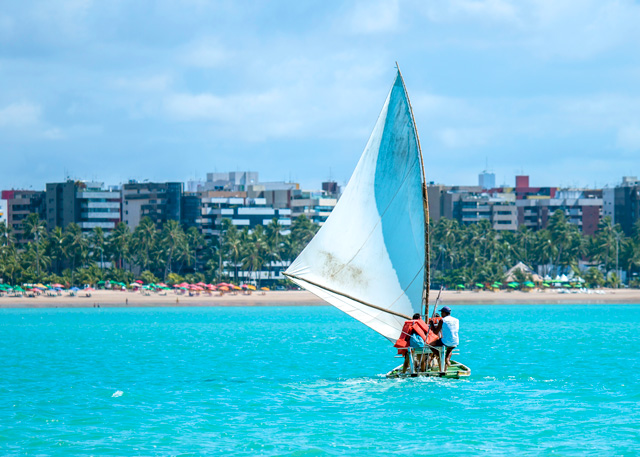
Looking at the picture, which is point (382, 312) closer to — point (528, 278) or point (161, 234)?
point (528, 278)

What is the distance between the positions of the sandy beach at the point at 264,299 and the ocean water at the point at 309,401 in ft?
269

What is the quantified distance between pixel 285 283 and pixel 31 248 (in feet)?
166

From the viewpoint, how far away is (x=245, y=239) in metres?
194

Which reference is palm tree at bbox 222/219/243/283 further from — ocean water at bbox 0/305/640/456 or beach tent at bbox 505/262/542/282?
ocean water at bbox 0/305/640/456

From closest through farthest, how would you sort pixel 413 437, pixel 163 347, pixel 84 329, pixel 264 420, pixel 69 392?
pixel 413 437
pixel 264 420
pixel 69 392
pixel 163 347
pixel 84 329

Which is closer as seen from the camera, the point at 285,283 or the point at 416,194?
the point at 416,194

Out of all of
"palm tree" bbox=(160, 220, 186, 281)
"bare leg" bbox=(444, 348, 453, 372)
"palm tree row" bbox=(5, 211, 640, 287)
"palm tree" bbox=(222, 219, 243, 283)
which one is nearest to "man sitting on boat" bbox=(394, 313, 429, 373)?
"bare leg" bbox=(444, 348, 453, 372)

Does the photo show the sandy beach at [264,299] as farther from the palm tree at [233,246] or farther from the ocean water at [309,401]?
the ocean water at [309,401]

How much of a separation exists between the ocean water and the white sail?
358cm

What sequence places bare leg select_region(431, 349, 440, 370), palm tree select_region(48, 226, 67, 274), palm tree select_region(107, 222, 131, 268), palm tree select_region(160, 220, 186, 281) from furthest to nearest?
palm tree select_region(160, 220, 186, 281) < palm tree select_region(107, 222, 131, 268) < palm tree select_region(48, 226, 67, 274) < bare leg select_region(431, 349, 440, 370)

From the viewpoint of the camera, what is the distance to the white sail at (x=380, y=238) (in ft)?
115

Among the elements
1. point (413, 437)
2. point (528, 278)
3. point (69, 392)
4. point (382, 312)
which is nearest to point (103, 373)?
point (69, 392)

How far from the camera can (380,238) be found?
35.7 metres

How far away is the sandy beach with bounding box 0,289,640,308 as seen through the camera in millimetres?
148000
